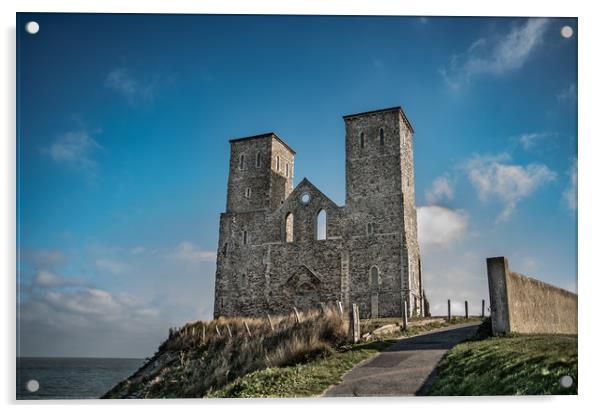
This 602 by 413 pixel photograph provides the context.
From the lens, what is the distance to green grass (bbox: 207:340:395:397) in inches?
377

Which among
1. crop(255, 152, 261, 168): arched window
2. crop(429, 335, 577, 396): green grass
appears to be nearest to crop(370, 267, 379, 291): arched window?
crop(255, 152, 261, 168): arched window

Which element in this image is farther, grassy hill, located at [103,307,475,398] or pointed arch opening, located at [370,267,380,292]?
pointed arch opening, located at [370,267,380,292]

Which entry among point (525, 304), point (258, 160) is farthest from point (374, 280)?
point (525, 304)

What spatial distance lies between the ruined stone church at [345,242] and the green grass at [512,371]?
14.6 meters

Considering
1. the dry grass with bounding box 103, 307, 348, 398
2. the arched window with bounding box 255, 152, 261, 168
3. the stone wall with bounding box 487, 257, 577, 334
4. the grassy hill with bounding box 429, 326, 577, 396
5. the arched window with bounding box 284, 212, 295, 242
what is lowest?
the dry grass with bounding box 103, 307, 348, 398

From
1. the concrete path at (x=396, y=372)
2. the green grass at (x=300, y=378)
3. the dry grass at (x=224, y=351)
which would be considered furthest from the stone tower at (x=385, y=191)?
the green grass at (x=300, y=378)

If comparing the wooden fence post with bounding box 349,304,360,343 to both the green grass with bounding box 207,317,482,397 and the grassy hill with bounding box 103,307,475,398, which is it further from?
the green grass with bounding box 207,317,482,397

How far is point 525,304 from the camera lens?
Result: 1295cm

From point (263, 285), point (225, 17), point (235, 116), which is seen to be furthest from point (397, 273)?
point (225, 17)

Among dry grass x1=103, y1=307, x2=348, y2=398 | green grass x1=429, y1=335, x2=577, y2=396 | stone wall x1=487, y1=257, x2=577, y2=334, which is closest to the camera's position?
green grass x1=429, y1=335, x2=577, y2=396

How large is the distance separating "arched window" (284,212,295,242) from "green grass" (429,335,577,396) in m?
18.5

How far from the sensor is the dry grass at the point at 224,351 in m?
12.9

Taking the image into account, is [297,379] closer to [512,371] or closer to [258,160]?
[512,371]

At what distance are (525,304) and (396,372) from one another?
4360 mm
